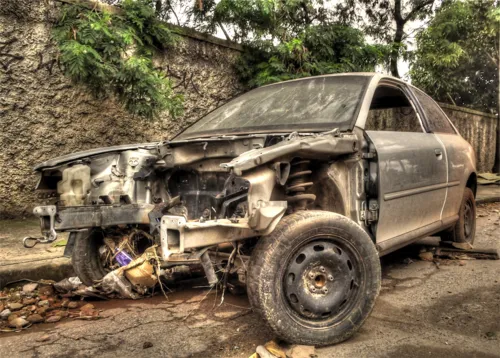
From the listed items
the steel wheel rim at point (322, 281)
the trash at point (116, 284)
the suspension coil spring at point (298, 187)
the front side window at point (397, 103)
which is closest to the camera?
the steel wheel rim at point (322, 281)

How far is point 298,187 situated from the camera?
8.51 feet

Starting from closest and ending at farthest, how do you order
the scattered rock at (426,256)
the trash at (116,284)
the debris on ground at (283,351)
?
the debris on ground at (283,351)
the trash at (116,284)
the scattered rock at (426,256)

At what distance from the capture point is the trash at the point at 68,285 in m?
3.26

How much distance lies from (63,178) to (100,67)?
205 centimetres

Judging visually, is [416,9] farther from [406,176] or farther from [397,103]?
[406,176]

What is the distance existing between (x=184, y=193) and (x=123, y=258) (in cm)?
69

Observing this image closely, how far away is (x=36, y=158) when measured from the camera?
509 centimetres

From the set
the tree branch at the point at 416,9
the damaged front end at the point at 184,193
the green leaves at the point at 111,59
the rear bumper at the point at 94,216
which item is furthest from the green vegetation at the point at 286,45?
the tree branch at the point at 416,9

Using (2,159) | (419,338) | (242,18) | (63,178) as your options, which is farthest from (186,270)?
(242,18)

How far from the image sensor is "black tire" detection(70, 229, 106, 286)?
10.5 feet

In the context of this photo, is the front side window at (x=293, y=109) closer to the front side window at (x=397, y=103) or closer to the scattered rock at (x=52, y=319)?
→ the front side window at (x=397, y=103)

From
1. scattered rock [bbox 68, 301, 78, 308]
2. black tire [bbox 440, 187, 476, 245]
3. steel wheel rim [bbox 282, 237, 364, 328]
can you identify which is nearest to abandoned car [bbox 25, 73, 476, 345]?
steel wheel rim [bbox 282, 237, 364, 328]

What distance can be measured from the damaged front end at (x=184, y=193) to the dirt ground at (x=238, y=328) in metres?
0.31

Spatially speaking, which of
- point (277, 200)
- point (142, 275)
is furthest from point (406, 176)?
point (142, 275)
